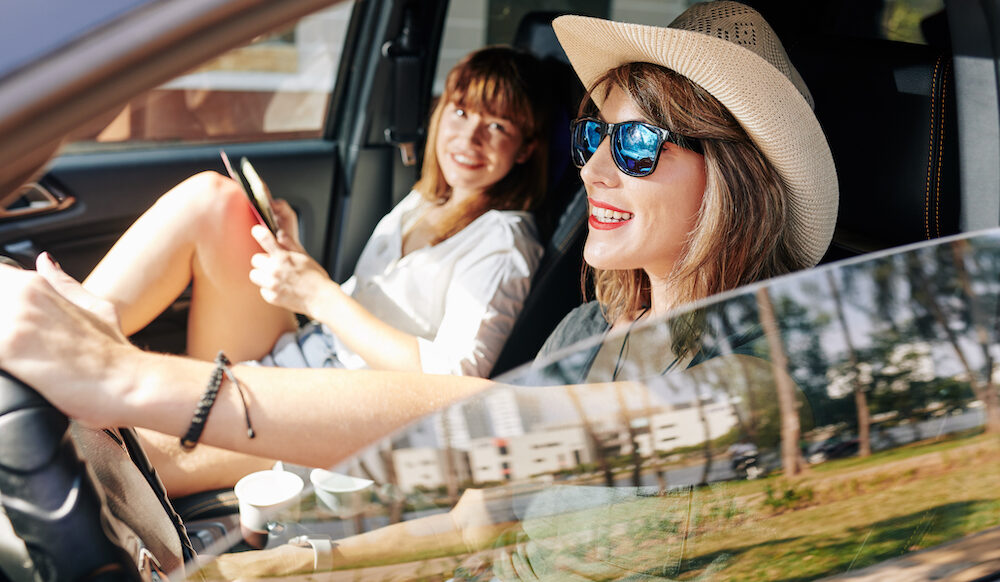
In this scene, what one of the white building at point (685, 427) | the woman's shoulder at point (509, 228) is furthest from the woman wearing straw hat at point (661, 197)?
the woman's shoulder at point (509, 228)

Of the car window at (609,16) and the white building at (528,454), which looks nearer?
the white building at (528,454)

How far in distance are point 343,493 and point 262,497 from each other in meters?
0.35

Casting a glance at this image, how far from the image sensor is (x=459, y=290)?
1.98m

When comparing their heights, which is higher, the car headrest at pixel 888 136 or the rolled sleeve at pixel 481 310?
the car headrest at pixel 888 136

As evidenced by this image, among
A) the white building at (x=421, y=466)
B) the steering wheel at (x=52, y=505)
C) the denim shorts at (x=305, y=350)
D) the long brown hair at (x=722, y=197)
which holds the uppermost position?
the long brown hair at (x=722, y=197)

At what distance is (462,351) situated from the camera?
70.9 inches

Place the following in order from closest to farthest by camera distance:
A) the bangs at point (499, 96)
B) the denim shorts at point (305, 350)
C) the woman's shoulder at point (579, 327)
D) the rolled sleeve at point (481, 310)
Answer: the woman's shoulder at point (579, 327) → the rolled sleeve at point (481, 310) → the denim shorts at point (305, 350) → the bangs at point (499, 96)

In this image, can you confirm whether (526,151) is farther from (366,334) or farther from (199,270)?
(199,270)

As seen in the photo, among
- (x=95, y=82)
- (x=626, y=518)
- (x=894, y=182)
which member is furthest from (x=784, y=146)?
(x=95, y=82)

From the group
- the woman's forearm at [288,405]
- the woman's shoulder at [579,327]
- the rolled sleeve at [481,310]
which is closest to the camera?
the woman's forearm at [288,405]

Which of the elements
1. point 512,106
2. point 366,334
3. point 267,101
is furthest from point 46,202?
point 512,106

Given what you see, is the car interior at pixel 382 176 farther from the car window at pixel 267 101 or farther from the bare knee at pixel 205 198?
the bare knee at pixel 205 198

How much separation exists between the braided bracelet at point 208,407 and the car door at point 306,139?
153 centimetres

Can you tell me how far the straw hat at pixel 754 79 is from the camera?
1200 millimetres
